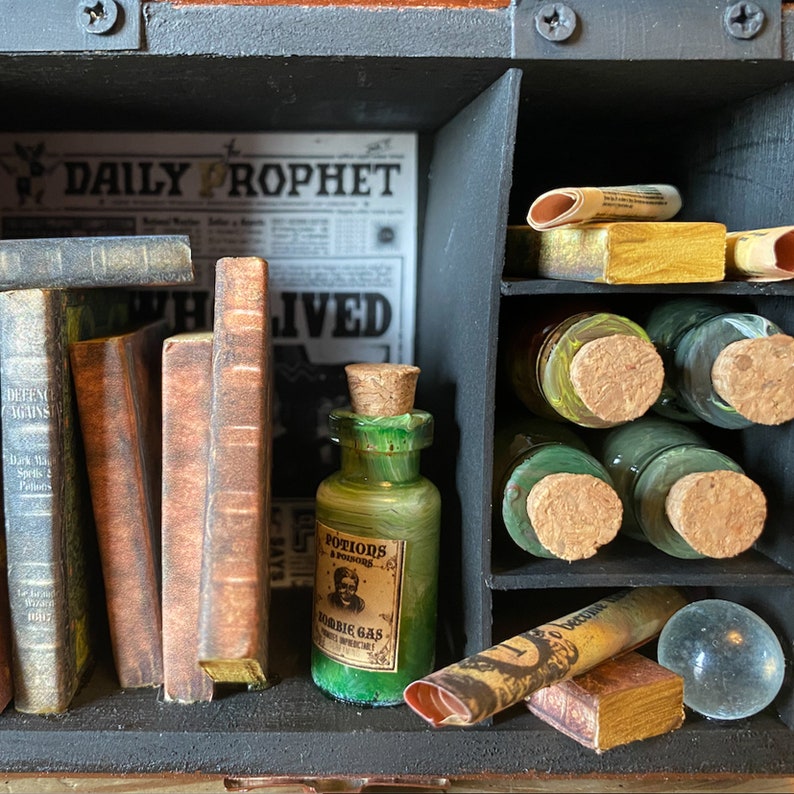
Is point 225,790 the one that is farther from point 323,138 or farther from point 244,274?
point 323,138

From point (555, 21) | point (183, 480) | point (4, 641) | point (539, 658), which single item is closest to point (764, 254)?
point (555, 21)

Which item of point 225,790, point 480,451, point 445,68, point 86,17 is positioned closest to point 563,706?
point 480,451

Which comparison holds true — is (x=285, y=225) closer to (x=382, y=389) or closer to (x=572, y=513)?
(x=382, y=389)

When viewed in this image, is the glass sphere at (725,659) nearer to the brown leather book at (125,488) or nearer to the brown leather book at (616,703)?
the brown leather book at (616,703)

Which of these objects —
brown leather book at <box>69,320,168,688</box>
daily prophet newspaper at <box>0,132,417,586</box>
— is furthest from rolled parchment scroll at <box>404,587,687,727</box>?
daily prophet newspaper at <box>0,132,417,586</box>

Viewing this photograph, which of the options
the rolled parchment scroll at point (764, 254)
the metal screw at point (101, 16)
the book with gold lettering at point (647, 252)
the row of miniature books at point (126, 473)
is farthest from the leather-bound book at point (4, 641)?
the rolled parchment scroll at point (764, 254)

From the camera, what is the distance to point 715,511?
53 cm

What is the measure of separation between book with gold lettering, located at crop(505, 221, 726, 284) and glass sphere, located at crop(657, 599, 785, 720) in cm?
26

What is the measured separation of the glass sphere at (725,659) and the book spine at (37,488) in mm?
475

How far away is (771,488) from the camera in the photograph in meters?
0.62

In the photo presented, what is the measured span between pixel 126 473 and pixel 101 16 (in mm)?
327

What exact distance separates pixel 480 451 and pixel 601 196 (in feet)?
0.66

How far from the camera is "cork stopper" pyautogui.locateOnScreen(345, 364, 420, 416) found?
61 centimetres

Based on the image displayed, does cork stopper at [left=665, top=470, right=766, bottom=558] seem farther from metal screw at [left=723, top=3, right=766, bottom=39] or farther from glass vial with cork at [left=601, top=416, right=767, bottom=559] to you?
metal screw at [left=723, top=3, right=766, bottom=39]
